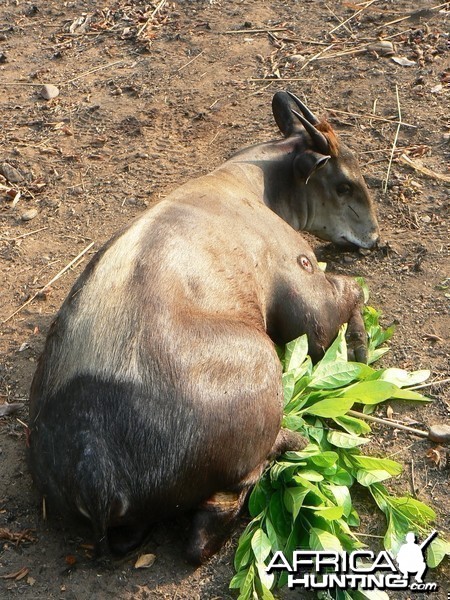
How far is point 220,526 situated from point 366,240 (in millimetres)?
2775

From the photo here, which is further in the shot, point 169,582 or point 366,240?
point 366,240

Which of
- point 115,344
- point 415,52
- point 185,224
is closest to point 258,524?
point 115,344

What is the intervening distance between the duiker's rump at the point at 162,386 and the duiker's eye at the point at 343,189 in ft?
4.49

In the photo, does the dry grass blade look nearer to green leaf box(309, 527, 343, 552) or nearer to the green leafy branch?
the green leafy branch

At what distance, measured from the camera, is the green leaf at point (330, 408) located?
459 cm

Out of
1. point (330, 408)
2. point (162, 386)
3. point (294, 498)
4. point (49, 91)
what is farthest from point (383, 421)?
point (49, 91)

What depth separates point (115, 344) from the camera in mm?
3836

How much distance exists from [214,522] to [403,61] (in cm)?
543

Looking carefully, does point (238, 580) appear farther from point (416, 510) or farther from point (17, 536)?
point (17, 536)

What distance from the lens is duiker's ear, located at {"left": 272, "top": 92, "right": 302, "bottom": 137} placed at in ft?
20.5

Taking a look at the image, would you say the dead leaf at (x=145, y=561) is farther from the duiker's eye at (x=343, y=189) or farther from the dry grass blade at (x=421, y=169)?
the dry grass blade at (x=421, y=169)

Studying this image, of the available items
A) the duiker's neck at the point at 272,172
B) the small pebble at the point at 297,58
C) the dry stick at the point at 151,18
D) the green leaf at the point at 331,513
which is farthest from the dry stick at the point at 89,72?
the green leaf at the point at 331,513

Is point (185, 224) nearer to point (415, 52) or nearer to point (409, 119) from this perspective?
point (409, 119)

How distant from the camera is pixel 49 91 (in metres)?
8.06
